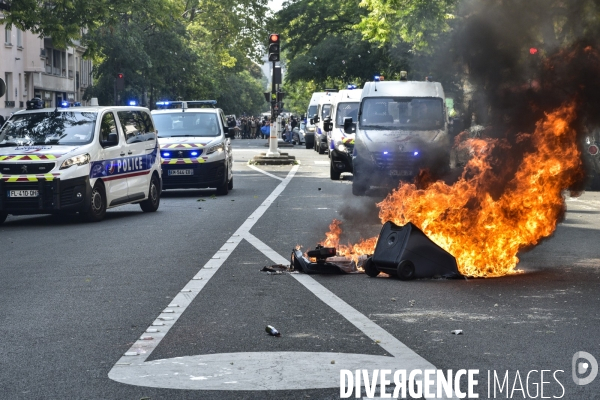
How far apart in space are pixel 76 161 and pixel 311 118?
36.1 meters

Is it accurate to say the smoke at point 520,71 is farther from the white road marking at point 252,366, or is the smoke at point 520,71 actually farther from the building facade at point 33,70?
the building facade at point 33,70

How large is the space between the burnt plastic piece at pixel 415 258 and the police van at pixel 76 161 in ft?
24.4

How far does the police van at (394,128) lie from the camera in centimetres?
2192

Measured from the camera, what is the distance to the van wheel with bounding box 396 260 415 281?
10.3 m

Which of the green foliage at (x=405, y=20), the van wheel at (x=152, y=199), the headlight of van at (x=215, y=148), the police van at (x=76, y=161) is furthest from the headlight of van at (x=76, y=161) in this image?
the green foliage at (x=405, y=20)

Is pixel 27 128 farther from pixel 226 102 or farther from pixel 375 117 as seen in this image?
pixel 226 102

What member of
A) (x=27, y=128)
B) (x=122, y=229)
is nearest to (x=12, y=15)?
(x=27, y=128)

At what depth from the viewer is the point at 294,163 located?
37812 millimetres

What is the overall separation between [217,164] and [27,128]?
592cm

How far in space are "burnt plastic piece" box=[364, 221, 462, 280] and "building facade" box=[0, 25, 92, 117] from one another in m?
44.3

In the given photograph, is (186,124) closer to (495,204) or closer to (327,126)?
(327,126)

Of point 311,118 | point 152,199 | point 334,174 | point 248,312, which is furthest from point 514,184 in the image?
point 311,118

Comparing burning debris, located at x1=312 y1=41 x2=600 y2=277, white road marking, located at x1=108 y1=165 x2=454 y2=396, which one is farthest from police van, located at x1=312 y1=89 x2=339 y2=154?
white road marking, located at x1=108 y1=165 x2=454 y2=396

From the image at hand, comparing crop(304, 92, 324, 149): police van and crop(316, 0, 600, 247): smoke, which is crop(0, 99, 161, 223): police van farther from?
crop(304, 92, 324, 149): police van
